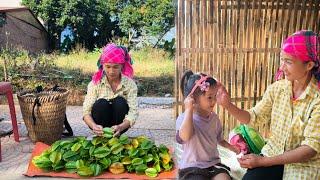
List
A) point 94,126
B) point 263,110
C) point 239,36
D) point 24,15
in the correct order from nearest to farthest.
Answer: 1. point 263,110
2. point 94,126
3. point 239,36
4. point 24,15

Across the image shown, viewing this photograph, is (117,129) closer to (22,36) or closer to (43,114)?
(43,114)

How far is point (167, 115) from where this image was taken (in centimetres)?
620

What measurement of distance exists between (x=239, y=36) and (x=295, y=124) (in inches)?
86.6

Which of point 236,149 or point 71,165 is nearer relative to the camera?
point 236,149

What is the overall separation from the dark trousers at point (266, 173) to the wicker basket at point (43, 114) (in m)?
2.66

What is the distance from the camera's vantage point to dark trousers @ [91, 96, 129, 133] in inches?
168

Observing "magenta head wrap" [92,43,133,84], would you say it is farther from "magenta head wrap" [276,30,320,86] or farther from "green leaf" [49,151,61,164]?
"magenta head wrap" [276,30,320,86]

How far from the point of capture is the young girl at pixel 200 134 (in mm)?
Result: 2695

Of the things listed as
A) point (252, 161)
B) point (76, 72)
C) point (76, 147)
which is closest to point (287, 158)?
point (252, 161)

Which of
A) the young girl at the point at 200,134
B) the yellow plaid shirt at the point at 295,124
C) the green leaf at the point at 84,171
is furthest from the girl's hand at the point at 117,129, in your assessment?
the yellow plaid shirt at the point at 295,124

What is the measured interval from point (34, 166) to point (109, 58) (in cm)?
113

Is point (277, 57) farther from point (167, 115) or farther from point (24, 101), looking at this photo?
point (24, 101)

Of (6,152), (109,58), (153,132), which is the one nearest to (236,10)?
(109,58)

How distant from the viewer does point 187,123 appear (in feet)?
8.72
